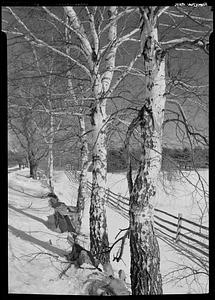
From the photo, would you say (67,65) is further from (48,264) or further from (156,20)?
(48,264)

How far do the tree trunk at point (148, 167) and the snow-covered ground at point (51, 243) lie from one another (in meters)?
0.08

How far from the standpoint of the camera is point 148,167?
1019 millimetres

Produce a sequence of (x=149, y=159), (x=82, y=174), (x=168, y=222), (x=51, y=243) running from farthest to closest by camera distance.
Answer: (x=82, y=174) < (x=168, y=222) < (x=51, y=243) < (x=149, y=159)

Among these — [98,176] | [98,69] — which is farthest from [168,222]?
[98,69]

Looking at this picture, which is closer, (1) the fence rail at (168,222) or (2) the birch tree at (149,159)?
→ (2) the birch tree at (149,159)

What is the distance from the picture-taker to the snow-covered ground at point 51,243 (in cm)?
86

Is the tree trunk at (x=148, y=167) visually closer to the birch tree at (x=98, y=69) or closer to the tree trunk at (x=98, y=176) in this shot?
the birch tree at (x=98, y=69)

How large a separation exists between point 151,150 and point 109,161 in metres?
0.45

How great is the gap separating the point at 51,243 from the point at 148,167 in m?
0.67

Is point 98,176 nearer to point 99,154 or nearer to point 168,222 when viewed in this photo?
point 99,154

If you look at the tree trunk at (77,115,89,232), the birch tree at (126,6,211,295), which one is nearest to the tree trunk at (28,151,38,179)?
the tree trunk at (77,115,89,232)

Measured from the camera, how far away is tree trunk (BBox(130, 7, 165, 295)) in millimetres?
1000

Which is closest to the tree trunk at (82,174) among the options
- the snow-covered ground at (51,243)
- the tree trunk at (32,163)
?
the snow-covered ground at (51,243)

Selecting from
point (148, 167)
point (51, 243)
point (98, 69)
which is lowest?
point (51, 243)
